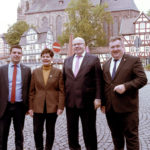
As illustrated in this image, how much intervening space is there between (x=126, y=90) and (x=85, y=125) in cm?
103

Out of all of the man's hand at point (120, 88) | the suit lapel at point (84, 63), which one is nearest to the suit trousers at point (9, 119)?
the suit lapel at point (84, 63)

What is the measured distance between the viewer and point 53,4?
63.9 m

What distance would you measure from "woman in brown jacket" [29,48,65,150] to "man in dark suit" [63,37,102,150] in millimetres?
160

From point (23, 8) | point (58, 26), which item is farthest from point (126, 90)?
point (23, 8)

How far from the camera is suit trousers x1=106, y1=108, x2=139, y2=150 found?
12.5 ft

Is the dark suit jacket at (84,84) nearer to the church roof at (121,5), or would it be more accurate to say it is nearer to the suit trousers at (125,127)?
the suit trousers at (125,127)

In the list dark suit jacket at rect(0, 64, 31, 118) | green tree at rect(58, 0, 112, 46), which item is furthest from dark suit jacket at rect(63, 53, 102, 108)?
green tree at rect(58, 0, 112, 46)

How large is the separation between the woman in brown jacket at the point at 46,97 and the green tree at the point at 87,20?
4134 centimetres

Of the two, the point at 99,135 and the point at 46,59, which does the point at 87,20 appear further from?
the point at 46,59

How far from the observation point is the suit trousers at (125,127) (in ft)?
12.5

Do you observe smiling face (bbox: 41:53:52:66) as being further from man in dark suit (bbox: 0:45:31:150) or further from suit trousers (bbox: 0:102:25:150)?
suit trousers (bbox: 0:102:25:150)

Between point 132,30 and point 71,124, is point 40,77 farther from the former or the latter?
point 132,30

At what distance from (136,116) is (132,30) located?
45032 mm

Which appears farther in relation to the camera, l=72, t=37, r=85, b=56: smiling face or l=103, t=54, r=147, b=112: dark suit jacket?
l=72, t=37, r=85, b=56: smiling face
